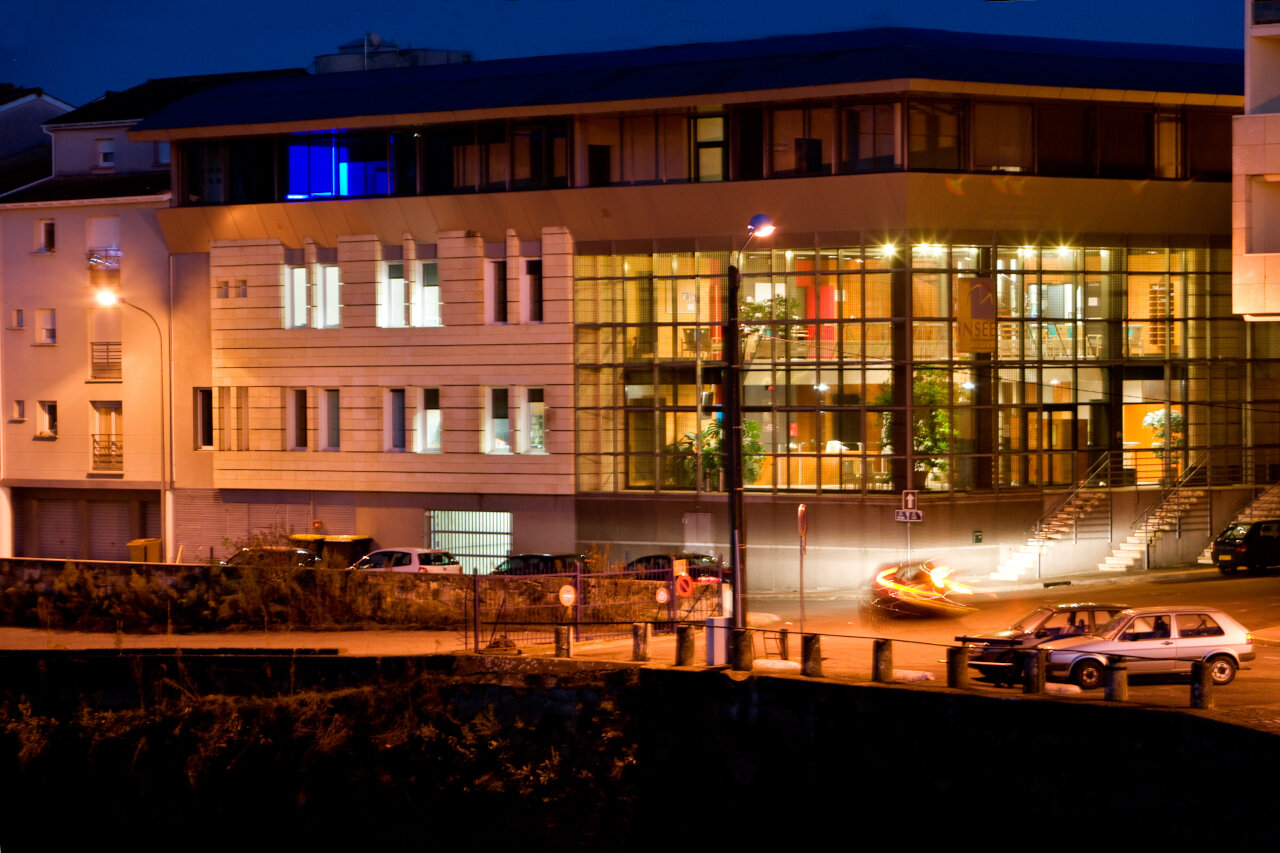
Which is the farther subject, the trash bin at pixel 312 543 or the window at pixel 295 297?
the window at pixel 295 297

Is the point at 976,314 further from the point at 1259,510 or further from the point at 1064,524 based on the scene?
the point at 1259,510

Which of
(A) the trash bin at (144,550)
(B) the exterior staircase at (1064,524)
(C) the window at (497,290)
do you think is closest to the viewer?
(B) the exterior staircase at (1064,524)

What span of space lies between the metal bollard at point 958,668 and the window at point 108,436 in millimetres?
32746

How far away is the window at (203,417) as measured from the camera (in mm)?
47531

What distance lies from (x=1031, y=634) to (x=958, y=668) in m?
2.63

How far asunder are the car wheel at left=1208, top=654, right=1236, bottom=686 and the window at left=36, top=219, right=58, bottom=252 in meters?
37.8

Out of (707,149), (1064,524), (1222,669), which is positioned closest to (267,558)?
(707,149)

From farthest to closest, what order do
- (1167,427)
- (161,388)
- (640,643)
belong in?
(161,388)
(1167,427)
(640,643)

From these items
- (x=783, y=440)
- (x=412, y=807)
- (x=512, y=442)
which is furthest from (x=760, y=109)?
(x=412, y=807)

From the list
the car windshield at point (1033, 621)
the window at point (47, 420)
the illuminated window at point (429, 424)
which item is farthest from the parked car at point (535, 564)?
the window at point (47, 420)

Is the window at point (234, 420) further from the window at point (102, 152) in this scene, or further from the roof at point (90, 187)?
the window at point (102, 152)

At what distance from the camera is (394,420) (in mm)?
45469

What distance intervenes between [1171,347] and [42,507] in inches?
1370

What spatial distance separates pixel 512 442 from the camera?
43969mm
